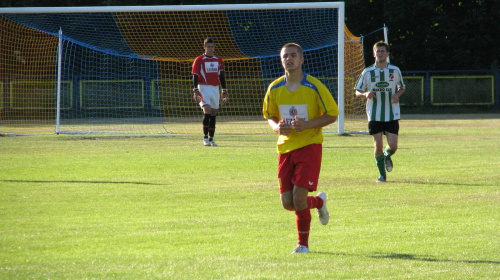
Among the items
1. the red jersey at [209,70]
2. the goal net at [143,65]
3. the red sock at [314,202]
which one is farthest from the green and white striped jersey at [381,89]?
the goal net at [143,65]

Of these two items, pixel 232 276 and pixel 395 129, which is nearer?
pixel 232 276

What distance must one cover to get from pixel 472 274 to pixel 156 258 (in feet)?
7.78

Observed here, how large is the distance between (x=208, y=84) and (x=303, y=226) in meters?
10.6

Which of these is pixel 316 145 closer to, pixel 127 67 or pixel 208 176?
pixel 208 176

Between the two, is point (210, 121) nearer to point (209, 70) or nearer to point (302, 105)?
point (209, 70)

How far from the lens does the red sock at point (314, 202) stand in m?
6.31

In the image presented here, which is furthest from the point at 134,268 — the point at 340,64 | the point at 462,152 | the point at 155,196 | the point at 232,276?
the point at 340,64

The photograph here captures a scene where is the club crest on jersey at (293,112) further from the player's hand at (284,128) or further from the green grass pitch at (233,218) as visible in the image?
the green grass pitch at (233,218)

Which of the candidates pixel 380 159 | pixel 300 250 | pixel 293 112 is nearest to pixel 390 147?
pixel 380 159

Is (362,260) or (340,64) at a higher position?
(340,64)

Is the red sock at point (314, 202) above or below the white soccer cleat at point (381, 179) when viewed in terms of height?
above

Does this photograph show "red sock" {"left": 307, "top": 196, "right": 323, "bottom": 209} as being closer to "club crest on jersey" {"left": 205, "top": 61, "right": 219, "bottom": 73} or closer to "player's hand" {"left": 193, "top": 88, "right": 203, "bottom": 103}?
"player's hand" {"left": 193, "top": 88, "right": 203, "bottom": 103}

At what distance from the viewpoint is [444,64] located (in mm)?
36688

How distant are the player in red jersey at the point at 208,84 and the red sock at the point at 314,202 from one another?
31.9ft
